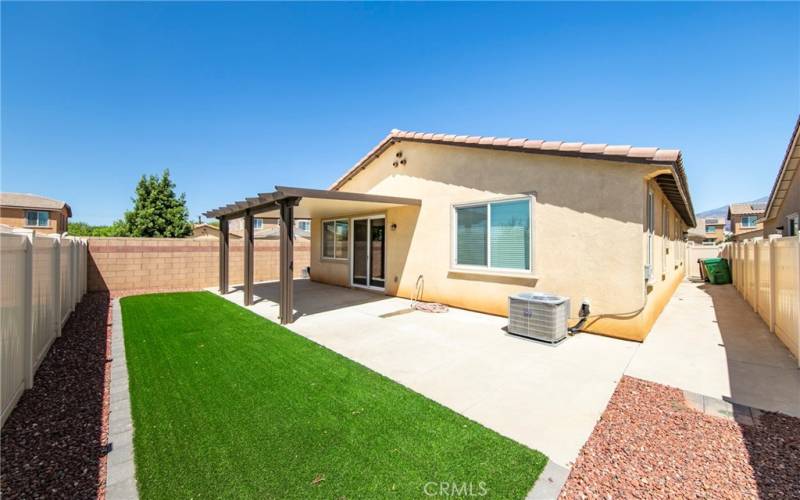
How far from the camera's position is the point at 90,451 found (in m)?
3.05

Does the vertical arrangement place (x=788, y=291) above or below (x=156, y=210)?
below

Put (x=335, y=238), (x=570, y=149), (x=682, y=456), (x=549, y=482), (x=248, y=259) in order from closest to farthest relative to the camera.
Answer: (x=549, y=482) → (x=682, y=456) → (x=570, y=149) → (x=248, y=259) → (x=335, y=238)

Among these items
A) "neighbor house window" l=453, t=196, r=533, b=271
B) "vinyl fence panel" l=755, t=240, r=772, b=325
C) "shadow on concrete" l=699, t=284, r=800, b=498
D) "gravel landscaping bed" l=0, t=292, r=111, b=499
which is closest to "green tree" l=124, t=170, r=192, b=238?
"gravel landscaping bed" l=0, t=292, r=111, b=499

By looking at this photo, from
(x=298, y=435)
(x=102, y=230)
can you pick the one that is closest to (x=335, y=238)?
(x=298, y=435)

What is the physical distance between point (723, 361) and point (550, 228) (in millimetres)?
3690

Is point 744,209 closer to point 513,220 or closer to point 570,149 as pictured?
point 513,220

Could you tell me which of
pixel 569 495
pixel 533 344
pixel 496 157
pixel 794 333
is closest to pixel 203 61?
pixel 496 157

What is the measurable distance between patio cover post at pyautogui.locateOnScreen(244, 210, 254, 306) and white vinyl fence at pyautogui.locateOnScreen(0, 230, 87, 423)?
4233 mm

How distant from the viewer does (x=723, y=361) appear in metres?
5.39

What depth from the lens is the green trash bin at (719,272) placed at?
52.6 feet

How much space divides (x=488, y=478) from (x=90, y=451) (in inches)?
147

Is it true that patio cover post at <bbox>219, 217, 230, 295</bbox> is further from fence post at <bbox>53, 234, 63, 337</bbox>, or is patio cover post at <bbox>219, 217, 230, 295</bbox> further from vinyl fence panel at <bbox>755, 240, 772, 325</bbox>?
vinyl fence panel at <bbox>755, 240, 772, 325</bbox>

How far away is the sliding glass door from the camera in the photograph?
40.7 feet

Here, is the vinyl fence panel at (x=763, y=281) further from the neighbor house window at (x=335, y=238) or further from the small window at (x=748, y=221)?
the small window at (x=748, y=221)
